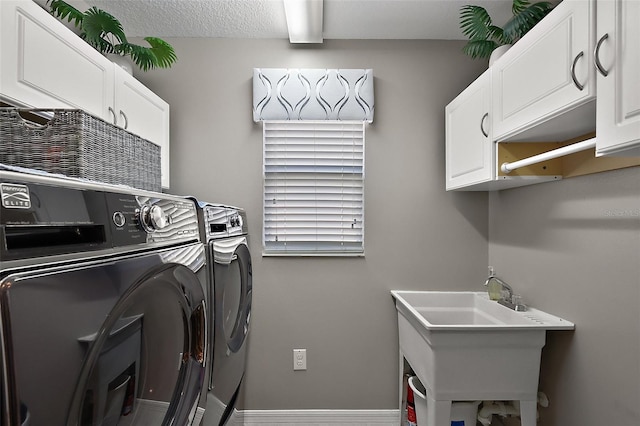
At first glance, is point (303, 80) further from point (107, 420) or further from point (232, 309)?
point (107, 420)

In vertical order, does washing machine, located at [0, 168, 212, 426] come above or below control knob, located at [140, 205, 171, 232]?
below

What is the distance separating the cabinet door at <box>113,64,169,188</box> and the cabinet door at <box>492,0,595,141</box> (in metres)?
1.65

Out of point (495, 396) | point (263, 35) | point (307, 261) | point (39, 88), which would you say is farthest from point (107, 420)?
point (263, 35)

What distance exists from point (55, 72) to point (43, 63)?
0.18 feet

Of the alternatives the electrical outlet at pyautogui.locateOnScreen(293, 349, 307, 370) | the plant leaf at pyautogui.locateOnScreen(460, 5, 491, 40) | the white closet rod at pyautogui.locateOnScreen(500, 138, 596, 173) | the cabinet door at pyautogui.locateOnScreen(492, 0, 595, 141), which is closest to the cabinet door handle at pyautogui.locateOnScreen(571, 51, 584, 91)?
the cabinet door at pyautogui.locateOnScreen(492, 0, 595, 141)

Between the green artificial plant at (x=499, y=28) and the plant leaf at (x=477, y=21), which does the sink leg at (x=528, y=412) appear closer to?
the green artificial plant at (x=499, y=28)

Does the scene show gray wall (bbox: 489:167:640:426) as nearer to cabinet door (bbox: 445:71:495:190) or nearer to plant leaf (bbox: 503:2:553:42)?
cabinet door (bbox: 445:71:495:190)

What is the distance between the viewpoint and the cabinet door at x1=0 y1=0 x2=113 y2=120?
3.44 ft

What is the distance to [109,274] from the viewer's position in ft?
1.98

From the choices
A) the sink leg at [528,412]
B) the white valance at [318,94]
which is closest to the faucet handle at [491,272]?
the sink leg at [528,412]

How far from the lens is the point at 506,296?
6.43 ft

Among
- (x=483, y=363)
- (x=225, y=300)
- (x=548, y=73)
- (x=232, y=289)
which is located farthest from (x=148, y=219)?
(x=483, y=363)

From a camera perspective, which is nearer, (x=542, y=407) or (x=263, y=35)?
(x=542, y=407)

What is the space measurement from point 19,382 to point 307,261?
1.79 m
